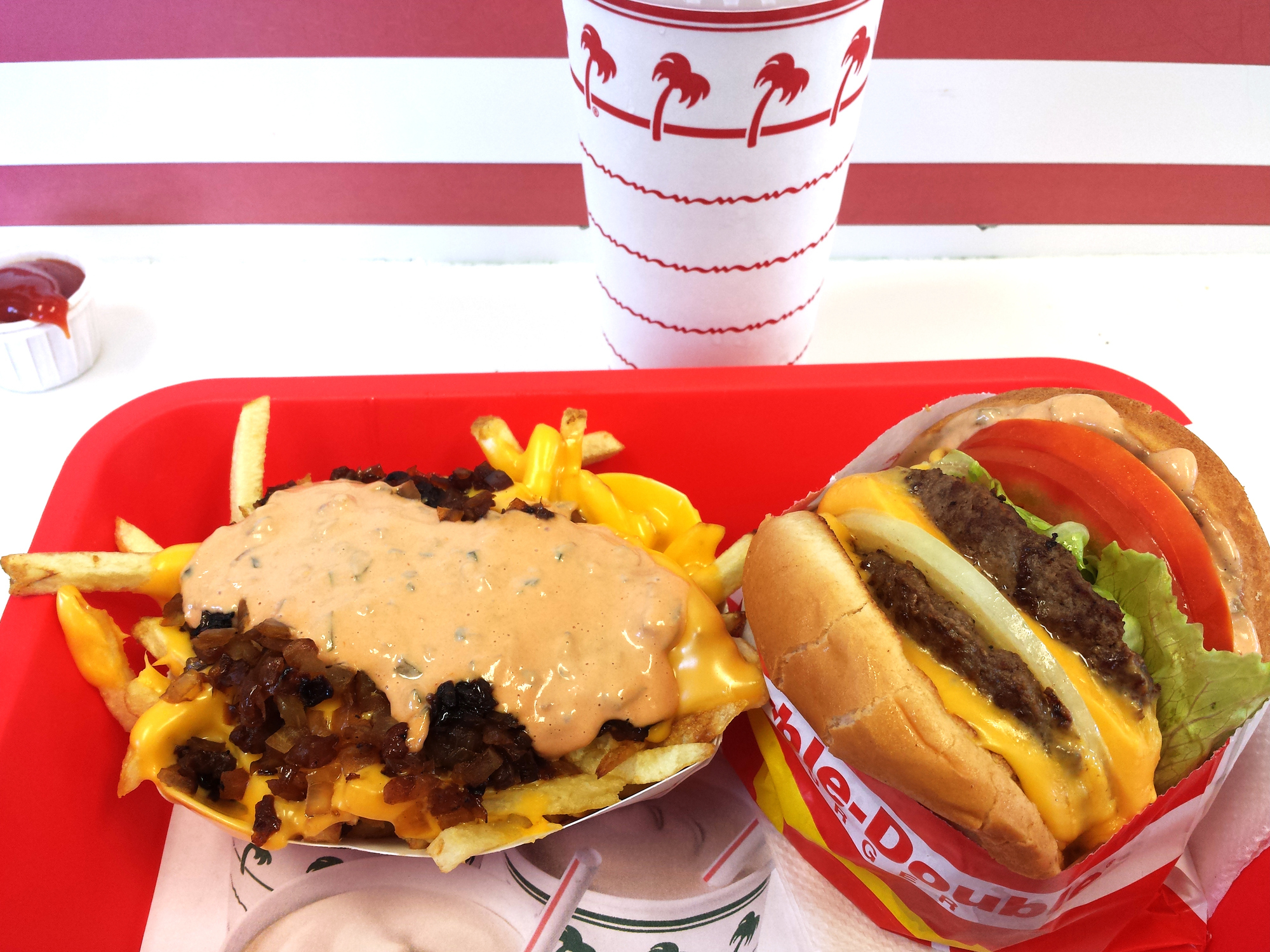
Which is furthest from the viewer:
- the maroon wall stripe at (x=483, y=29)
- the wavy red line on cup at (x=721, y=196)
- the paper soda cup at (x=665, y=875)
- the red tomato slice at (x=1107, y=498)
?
the maroon wall stripe at (x=483, y=29)

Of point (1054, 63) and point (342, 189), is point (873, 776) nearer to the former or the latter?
point (1054, 63)

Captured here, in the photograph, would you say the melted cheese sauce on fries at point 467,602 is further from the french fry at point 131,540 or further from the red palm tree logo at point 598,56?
the red palm tree logo at point 598,56

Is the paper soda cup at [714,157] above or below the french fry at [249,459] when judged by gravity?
above

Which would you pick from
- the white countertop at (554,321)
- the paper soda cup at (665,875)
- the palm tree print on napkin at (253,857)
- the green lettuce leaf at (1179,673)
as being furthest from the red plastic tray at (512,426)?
the green lettuce leaf at (1179,673)

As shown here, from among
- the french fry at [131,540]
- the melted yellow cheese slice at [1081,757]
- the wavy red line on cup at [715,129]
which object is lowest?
the french fry at [131,540]

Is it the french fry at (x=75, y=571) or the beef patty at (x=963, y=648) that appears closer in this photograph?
the beef patty at (x=963, y=648)

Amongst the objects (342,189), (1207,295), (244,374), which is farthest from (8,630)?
(1207,295)
